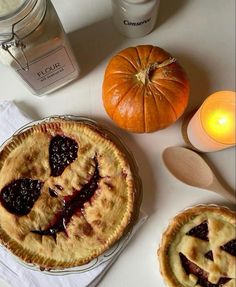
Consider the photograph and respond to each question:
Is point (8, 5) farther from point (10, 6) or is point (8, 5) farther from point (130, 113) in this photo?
point (130, 113)

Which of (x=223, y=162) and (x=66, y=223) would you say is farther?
(x=223, y=162)

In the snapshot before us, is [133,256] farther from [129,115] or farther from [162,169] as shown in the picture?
[129,115]

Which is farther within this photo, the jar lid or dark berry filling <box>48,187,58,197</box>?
dark berry filling <box>48,187,58,197</box>

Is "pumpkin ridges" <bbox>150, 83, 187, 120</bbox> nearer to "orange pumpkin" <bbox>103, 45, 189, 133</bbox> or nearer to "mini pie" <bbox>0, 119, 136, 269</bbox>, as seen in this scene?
"orange pumpkin" <bbox>103, 45, 189, 133</bbox>

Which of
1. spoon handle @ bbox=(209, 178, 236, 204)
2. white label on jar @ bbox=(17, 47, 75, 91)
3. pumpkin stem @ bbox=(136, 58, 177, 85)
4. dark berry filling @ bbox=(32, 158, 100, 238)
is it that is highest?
white label on jar @ bbox=(17, 47, 75, 91)

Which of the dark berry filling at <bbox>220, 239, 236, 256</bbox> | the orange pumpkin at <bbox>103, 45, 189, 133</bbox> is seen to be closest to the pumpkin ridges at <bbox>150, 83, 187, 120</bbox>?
the orange pumpkin at <bbox>103, 45, 189, 133</bbox>

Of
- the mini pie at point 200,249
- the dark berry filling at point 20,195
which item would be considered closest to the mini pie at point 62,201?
the dark berry filling at point 20,195

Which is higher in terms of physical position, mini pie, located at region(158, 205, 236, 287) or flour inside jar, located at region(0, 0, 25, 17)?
flour inside jar, located at region(0, 0, 25, 17)

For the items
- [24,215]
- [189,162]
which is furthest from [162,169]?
[24,215]
